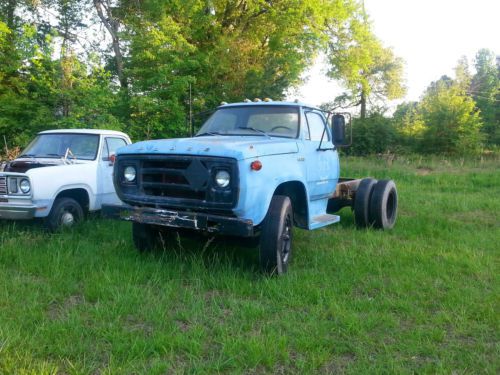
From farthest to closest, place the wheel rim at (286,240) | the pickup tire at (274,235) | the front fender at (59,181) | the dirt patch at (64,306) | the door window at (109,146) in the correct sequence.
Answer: the door window at (109,146) → the front fender at (59,181) → the wheel rim at (286,240) → the pickup tire at (274,235) → the dirt patch at (64,306)

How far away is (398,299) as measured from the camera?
14.5 feet

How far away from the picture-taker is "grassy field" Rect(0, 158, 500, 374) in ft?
10.7

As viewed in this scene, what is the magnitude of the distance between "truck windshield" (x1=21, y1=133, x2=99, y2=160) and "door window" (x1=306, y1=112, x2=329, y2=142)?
3594mm

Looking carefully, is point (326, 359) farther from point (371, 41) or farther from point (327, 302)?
point (371, 41)

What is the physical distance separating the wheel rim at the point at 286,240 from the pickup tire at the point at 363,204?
8.46 feet

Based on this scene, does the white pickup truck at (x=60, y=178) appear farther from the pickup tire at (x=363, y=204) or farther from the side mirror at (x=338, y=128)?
the pickup tire at (x=363, y=204)

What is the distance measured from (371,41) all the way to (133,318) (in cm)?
2670

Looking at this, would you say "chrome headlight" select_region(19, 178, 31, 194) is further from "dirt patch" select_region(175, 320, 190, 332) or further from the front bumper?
"dirt patch" select_region(175, 320, 190, 332)

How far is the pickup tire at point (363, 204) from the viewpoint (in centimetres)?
745

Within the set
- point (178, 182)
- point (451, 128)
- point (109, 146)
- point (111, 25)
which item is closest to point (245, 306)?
point (178, 182)

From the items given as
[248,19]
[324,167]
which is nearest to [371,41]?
[248,19]

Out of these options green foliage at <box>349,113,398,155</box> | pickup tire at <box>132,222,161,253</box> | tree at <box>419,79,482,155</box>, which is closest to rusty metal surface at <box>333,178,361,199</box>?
pickup tire at <box>132,222,161,253</box>

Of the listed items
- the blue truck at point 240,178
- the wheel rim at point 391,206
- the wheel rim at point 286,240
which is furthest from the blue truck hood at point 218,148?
the wheel rim at point 391,206

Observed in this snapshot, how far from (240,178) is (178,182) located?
0.76 meters
